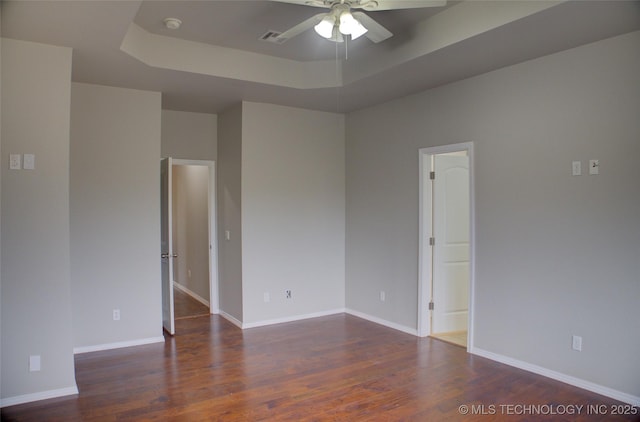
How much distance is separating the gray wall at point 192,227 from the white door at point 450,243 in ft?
10.2

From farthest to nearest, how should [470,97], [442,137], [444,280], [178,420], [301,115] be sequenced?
[301,115]
[444,280]
[442,137]
[470,97]
[178,420]

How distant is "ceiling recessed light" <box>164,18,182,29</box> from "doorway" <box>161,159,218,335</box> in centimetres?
168

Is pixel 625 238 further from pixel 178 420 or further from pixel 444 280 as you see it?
pixel 178 420

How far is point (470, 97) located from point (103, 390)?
13.4 ft

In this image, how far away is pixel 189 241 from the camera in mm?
6750

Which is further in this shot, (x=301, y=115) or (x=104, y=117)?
(x=301, y=115)

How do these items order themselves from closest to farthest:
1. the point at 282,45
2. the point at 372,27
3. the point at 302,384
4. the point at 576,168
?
the point at 372,27
the point at 576,168
the point at 302,384
the point at 282,45

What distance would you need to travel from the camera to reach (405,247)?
483 centimetres

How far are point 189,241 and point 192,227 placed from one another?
275mm

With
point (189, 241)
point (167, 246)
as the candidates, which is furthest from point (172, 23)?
point (189, 241)

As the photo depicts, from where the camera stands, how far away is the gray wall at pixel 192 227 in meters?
6.11

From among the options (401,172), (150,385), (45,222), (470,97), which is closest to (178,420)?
(150,385)

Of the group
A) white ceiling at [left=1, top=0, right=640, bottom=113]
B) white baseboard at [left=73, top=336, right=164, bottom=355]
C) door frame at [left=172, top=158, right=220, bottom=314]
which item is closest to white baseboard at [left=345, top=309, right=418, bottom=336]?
door frame at [left=172, top=158, right=220, bottom=314]

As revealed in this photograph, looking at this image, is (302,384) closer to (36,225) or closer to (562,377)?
(562,377)
